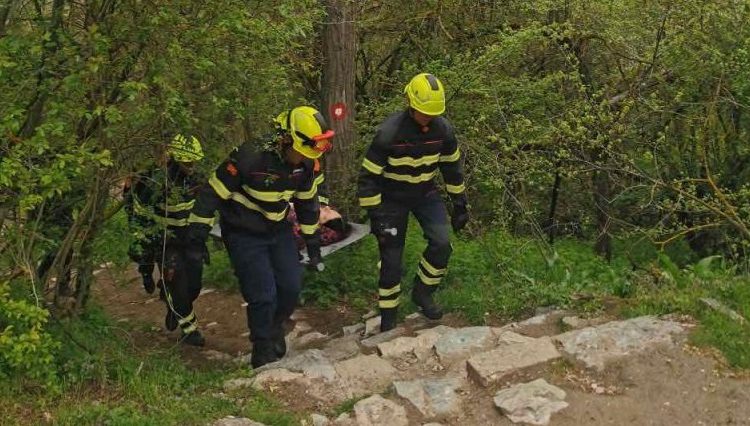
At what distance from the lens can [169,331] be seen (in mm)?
7145

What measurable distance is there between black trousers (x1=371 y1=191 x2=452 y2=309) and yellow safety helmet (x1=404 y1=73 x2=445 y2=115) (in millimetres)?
865

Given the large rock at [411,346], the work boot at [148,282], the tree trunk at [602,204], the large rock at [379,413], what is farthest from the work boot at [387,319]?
the tree trunk at [602,204]

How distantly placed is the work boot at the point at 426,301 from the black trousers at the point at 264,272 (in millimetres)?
1062

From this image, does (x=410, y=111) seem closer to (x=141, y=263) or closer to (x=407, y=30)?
(x=141, y=263)

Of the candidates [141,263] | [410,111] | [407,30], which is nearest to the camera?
[410,111]

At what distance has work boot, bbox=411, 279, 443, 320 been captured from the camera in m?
6.30

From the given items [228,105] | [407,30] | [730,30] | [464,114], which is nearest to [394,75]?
[407,30]

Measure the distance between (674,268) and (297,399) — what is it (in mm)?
3254

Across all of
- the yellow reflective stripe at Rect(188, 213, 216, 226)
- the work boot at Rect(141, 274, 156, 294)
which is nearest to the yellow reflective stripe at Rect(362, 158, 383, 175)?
the yellow reflective stripe at Rect(188, 213, 216, 226)

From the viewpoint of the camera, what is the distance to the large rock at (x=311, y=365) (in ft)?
15.9

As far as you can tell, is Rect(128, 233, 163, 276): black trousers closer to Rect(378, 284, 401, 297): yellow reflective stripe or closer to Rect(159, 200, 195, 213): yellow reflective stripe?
Rect(159, 200, 195, 213): yellow reflective stripe

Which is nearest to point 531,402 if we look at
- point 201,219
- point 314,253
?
point 314,253

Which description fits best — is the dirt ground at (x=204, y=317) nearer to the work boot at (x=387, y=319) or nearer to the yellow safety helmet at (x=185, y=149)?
the work boot at (x=387, y=319)

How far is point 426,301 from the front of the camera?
6.34 metres
